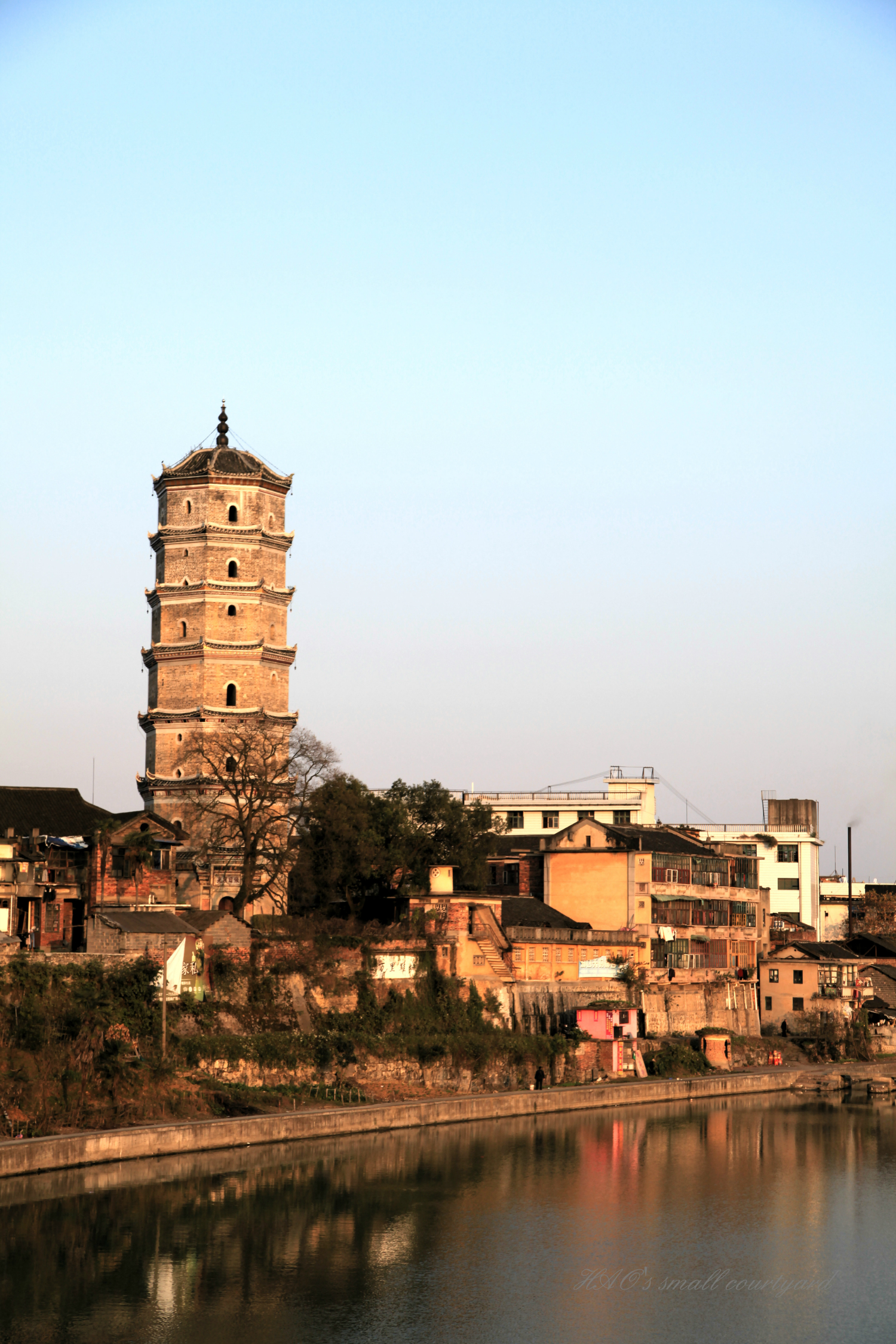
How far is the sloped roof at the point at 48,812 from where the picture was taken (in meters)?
63.4

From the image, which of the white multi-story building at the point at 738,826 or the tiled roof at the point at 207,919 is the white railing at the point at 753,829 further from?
the tiled roof at the point at 207,919

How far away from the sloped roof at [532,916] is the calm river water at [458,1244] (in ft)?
44.4

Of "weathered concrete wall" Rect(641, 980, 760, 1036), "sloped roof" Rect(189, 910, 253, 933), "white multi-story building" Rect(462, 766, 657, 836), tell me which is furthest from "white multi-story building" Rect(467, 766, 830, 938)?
"sloped roof" Rect(189, 910, 253, 933)

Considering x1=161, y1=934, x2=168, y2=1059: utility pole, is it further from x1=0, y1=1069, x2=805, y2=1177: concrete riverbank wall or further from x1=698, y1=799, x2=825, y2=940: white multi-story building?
x1=698, y1=799, x2=825, y2=940: white multi-story building

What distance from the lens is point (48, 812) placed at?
65.2 m

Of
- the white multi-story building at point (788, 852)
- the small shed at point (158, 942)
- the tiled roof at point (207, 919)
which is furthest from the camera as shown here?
the white multi-story building at point (788, 852)

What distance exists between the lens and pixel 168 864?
6238 cm

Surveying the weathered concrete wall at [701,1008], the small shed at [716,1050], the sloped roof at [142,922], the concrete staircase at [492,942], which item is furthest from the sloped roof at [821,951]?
the sloped roof at [142,922]

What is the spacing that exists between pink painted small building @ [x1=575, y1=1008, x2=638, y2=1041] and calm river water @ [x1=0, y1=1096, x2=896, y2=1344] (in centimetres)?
989

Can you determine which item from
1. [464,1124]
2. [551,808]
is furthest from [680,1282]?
[551,808]

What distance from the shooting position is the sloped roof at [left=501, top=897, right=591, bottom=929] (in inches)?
2613

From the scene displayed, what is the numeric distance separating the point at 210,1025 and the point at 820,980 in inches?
1378

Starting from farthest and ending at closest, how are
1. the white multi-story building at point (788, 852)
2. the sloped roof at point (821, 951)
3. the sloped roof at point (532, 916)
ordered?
the white multi-story building at point (788, 852), the sloped roof at point (821, 951), the sloped roof at point (532, 916)

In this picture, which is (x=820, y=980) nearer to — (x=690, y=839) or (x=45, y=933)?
(x=690, y=839)
